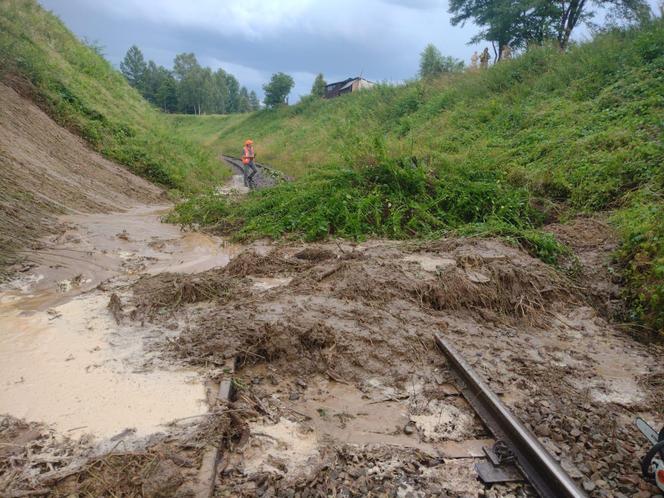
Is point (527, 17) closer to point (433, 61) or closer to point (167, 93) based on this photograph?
point (433, 61)

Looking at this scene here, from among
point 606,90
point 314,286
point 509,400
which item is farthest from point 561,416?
point 606,90

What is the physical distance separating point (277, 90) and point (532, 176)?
41.2m

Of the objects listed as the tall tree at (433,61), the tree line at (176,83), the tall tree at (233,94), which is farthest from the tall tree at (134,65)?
the tall tree at (433,61)

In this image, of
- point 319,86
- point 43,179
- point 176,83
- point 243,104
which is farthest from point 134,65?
point 43,179

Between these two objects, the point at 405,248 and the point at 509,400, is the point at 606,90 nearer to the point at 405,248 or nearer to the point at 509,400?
the point at 405,248

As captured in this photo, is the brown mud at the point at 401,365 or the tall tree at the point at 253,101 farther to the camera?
the tall tree at the point at 253,101

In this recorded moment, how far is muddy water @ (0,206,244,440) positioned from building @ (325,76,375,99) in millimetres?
38306

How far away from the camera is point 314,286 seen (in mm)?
5816

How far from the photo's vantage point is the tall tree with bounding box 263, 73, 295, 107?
46656 mm

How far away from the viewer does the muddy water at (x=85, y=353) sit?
3.51m

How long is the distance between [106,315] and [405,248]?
14.6ft

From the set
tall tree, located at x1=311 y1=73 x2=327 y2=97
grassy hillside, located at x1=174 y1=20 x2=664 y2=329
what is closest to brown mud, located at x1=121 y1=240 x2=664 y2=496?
grassy hillside, located at x1=174 y1=20 x2=664 y2=329

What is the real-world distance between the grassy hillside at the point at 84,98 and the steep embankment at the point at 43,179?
759mm

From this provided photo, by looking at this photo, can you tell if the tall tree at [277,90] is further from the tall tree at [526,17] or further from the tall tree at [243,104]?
the tall tree at [243,104]
